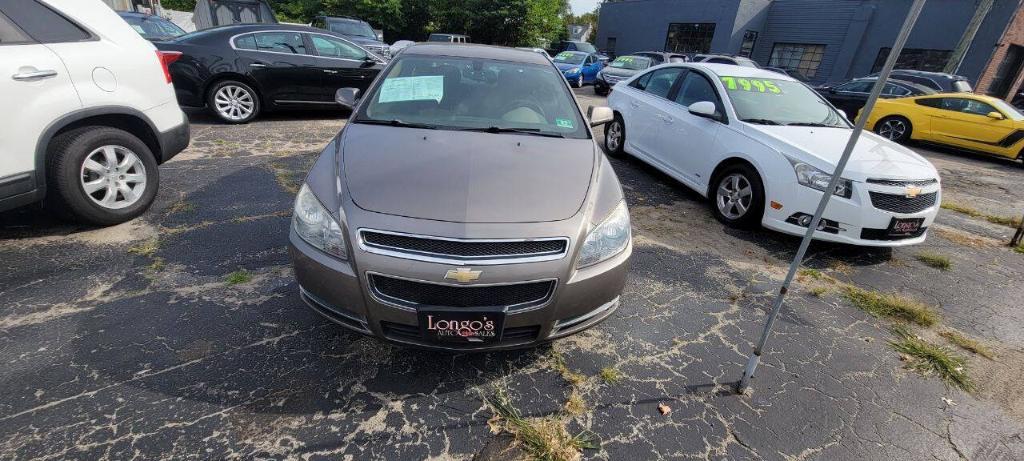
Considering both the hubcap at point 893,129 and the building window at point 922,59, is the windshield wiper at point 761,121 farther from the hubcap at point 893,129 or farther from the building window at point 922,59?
the building window at point 922,59

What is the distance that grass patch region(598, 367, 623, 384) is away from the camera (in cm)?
231

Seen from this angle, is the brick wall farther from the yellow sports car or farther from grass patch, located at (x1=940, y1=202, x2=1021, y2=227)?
grass patch, located at (x1=940, y1=202, x2=1021, y2=227)

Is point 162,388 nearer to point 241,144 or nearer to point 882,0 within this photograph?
point 241,144

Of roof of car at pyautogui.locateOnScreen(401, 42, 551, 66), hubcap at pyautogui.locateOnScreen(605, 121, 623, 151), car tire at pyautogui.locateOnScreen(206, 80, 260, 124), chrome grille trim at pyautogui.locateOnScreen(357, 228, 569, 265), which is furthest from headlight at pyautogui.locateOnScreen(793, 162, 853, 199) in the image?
car tire at pyautogui.locateOnScreen(206, 80, 260, 124)

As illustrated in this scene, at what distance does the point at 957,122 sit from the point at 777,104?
7.26 metres

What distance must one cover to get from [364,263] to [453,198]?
0.47m

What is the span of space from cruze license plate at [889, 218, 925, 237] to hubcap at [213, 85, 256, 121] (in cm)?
788

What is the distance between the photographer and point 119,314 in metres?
2.49

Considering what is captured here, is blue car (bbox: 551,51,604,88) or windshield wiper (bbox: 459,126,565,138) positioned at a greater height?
windshield wiper (bbox: 459,126,565,138)

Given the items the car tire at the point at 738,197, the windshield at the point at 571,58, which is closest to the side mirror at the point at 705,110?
the car tire at the point at 738,197

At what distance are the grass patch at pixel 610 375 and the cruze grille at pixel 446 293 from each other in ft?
2.51

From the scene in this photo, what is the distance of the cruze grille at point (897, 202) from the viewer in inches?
139

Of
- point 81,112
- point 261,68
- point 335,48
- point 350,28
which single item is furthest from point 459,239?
point 350,28

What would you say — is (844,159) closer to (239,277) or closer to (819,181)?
(819,181)
